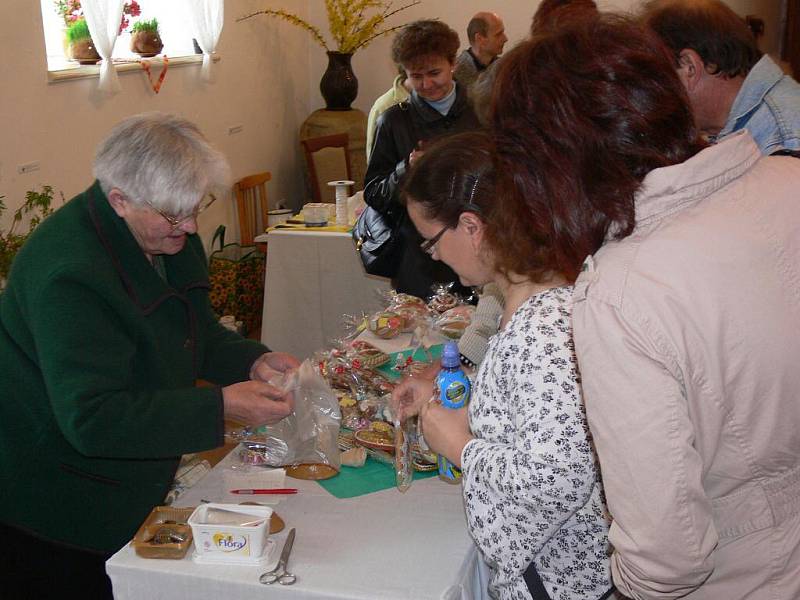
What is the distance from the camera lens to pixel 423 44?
3.58 metres

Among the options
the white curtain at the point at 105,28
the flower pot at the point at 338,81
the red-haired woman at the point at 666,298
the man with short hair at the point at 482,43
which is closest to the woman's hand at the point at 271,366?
the red-haired woman at the point at 666,298

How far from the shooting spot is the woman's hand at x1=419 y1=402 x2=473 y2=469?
59.9 inches

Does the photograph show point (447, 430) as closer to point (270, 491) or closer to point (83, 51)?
point (270, 491)

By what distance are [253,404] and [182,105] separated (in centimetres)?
385

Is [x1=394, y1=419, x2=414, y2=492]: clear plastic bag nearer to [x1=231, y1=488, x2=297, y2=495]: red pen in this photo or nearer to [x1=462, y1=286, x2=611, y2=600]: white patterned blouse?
[x1=231, y1=488, x2=297, y2=495]: red pen

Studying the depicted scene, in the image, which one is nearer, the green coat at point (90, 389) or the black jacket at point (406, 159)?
the green coat at point (90, 389)

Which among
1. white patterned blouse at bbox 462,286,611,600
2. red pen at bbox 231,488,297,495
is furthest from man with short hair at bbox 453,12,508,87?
white patterned blouse at bbox 462,286,611,600

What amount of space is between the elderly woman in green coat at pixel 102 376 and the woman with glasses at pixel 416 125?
161 cm

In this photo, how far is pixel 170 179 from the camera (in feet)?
5.63

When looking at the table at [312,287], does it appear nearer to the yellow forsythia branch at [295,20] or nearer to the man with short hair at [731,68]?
the man with short hair at [731,68]

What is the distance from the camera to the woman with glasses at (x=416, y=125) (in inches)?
134

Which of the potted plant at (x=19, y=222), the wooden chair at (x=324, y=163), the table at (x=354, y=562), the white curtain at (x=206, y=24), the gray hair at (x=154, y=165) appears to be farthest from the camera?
the wooden chair at (x=324, y=163)

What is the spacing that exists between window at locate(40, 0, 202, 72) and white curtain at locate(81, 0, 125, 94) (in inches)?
5.6

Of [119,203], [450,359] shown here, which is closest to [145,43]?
[119,203]
